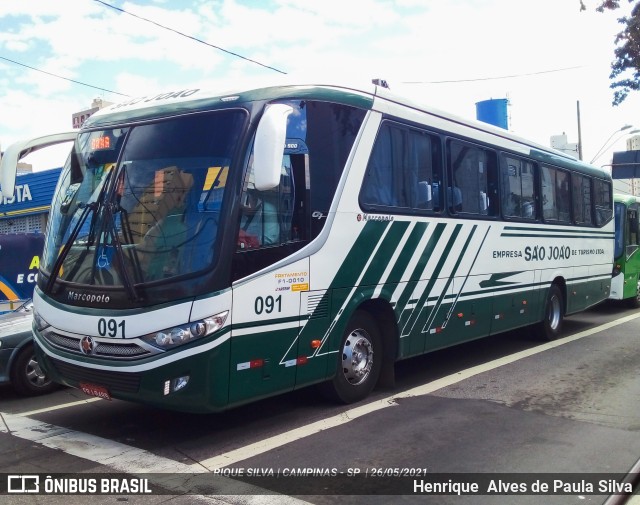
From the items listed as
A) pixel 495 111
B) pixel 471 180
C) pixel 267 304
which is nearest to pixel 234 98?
pixel 267 304

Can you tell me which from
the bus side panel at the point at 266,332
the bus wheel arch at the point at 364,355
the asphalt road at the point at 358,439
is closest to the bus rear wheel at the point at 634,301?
the asphalt road at the point at 358,439

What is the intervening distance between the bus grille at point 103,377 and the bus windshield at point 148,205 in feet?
2.49

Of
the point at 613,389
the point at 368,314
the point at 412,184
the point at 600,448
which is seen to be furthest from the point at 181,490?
the point at 613,389

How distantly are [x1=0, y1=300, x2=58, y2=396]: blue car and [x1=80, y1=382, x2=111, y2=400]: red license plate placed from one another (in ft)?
7.67

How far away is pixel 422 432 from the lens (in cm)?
609

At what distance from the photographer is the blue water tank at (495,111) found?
15.9 metres

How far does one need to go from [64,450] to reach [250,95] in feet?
11.8

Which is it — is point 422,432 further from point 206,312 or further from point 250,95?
point 250,95

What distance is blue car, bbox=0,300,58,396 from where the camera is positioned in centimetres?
766

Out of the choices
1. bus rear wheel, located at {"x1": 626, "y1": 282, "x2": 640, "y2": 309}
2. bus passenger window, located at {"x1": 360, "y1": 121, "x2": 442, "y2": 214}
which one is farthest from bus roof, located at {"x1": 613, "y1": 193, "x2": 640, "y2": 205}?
bus passenger window, located at {"x1": 360, "y1": 121, "x2": 442, "y2": 214}

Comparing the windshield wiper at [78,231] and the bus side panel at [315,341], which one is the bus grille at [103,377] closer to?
the windshield wiper at [78,231]

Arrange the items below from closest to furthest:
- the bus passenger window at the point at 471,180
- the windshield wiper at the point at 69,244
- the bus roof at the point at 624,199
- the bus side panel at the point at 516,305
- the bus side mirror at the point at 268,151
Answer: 1. the bus side mirror at the point at 268,151
2. the windshield wiper at the point at 69,244
3. the bus passenger window at the point at 471,180
4. the bus side panel at the point at 516,305
5. the bus roof at the point at 624,199

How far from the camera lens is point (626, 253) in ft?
52.0

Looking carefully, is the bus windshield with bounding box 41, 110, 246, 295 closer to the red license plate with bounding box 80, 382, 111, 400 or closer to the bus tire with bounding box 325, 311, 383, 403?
the red license plate with bounding box 80, 382, 111, 400
